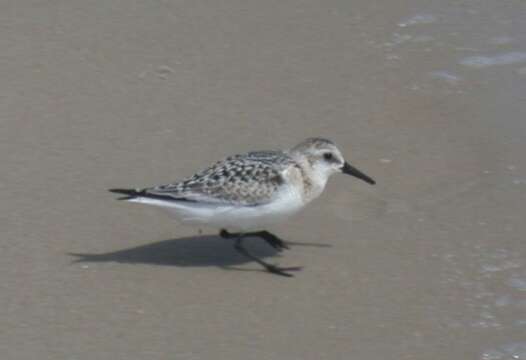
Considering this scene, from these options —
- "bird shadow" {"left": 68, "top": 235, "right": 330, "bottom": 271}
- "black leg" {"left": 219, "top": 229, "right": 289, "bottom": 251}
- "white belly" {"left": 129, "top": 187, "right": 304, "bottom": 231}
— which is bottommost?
"bird shadow" {"left": 68, "top": 235, "right": 330, "bottom": 271}

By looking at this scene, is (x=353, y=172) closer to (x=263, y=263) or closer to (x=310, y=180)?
(x=310, y=180)

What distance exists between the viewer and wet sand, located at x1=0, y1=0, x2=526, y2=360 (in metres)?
7.52

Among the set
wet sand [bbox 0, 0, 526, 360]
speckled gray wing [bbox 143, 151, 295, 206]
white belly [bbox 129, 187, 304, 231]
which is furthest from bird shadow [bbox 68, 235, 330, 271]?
speckled gray wing [bbox 143, 151, 295, 206]

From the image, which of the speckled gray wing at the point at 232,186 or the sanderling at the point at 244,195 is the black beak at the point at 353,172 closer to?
the sanderling at the point at 244,195

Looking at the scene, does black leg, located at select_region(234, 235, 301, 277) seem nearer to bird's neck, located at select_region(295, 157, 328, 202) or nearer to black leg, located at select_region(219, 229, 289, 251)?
black leg, located at select_region(219, 229, 289, 251)

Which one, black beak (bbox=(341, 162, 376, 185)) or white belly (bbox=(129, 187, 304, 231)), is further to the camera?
black beak (bbox=(341, 162, 376, 185))

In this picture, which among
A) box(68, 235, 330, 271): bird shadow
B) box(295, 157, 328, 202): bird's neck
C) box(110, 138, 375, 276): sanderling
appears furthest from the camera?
box(295, 157, 328, 202): bird's neck

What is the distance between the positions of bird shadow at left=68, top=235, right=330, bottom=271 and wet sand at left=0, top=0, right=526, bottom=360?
16 mm

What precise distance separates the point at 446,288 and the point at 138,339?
1.82 meters

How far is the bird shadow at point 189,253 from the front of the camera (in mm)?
8219

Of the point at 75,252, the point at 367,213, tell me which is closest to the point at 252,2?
the point at 367,213

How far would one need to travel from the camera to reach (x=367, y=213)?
8898 mm

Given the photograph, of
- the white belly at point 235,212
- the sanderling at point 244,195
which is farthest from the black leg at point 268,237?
the white belly at point 235,212

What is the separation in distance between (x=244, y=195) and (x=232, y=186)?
9 centimetres
